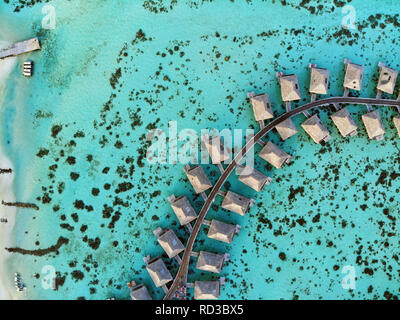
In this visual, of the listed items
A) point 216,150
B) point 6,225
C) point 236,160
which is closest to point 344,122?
point 236,160

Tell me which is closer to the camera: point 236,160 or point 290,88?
point 290,88

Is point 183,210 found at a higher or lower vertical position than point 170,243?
higher

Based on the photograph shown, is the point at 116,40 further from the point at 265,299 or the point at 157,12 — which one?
the point at 265,299

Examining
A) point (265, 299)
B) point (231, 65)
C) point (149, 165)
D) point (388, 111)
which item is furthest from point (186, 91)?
point (265, 299)

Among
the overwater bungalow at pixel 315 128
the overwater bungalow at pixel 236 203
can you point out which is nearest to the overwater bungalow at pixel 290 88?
the overwater bungalow at pixel 315 128

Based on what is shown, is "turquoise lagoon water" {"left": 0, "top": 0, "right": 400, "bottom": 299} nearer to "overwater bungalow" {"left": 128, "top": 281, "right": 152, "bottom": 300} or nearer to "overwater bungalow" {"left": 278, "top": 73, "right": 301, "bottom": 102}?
"overwater bungalow" {"left": 128, "top": 281, "right": 152, "bottom": 300}

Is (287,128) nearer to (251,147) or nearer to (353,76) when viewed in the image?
(251,147)

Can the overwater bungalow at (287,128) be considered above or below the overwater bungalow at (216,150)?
above

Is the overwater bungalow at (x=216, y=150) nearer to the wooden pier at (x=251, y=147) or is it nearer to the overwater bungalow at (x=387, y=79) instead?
the wooden pier at (x=251, y=147)
